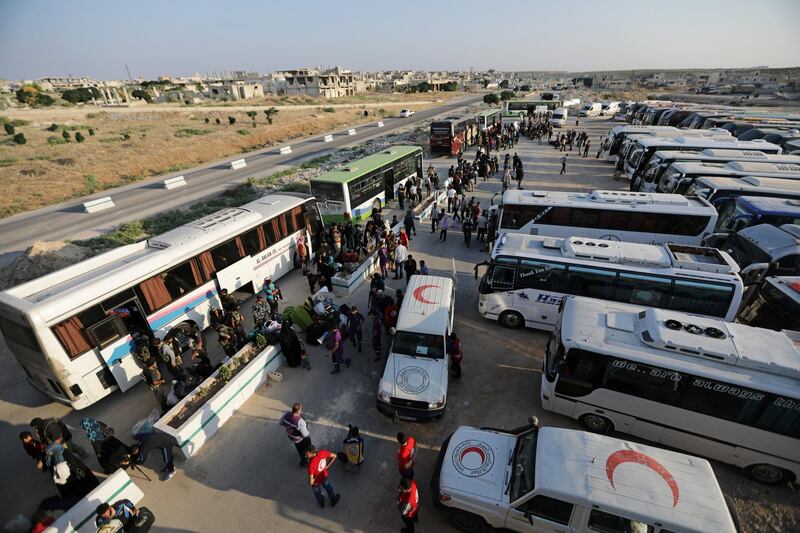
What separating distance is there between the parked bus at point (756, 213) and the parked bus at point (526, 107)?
46.6 meters

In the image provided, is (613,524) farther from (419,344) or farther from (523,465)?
(419,344)

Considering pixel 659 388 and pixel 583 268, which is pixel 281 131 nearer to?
pixel 583 268

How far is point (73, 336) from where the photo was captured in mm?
8039

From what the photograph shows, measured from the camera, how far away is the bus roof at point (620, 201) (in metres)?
13.5

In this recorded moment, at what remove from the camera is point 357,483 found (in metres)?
7.20

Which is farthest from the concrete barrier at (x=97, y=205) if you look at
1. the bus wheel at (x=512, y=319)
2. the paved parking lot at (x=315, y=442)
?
Answer: the bus wheel at (x=512, y=319)

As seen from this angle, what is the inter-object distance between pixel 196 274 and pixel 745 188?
22.2 m

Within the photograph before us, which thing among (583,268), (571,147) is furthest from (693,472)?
(571,147)

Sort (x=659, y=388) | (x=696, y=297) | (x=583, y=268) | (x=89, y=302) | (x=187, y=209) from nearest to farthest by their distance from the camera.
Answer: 1. (x=659, y=388)
2. (x=89, y=302)
3. (x=696, y=297)
4. (x=583, y=268)
5. (x=187, y=209)

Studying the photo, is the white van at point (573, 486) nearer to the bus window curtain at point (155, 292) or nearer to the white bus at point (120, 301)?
the white bus at point (120, 301)

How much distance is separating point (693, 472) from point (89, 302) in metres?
12.3

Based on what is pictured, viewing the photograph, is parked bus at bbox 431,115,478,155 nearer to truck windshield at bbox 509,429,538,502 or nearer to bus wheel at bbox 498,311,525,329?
bus wheel at bbox 498,311,525,329

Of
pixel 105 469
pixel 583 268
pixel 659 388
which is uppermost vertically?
pixel 583 268

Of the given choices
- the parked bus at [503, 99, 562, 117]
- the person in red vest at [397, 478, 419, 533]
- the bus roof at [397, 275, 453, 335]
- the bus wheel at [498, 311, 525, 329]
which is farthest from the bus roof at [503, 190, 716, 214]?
the parked bus at [503, 99, 562, 117]
